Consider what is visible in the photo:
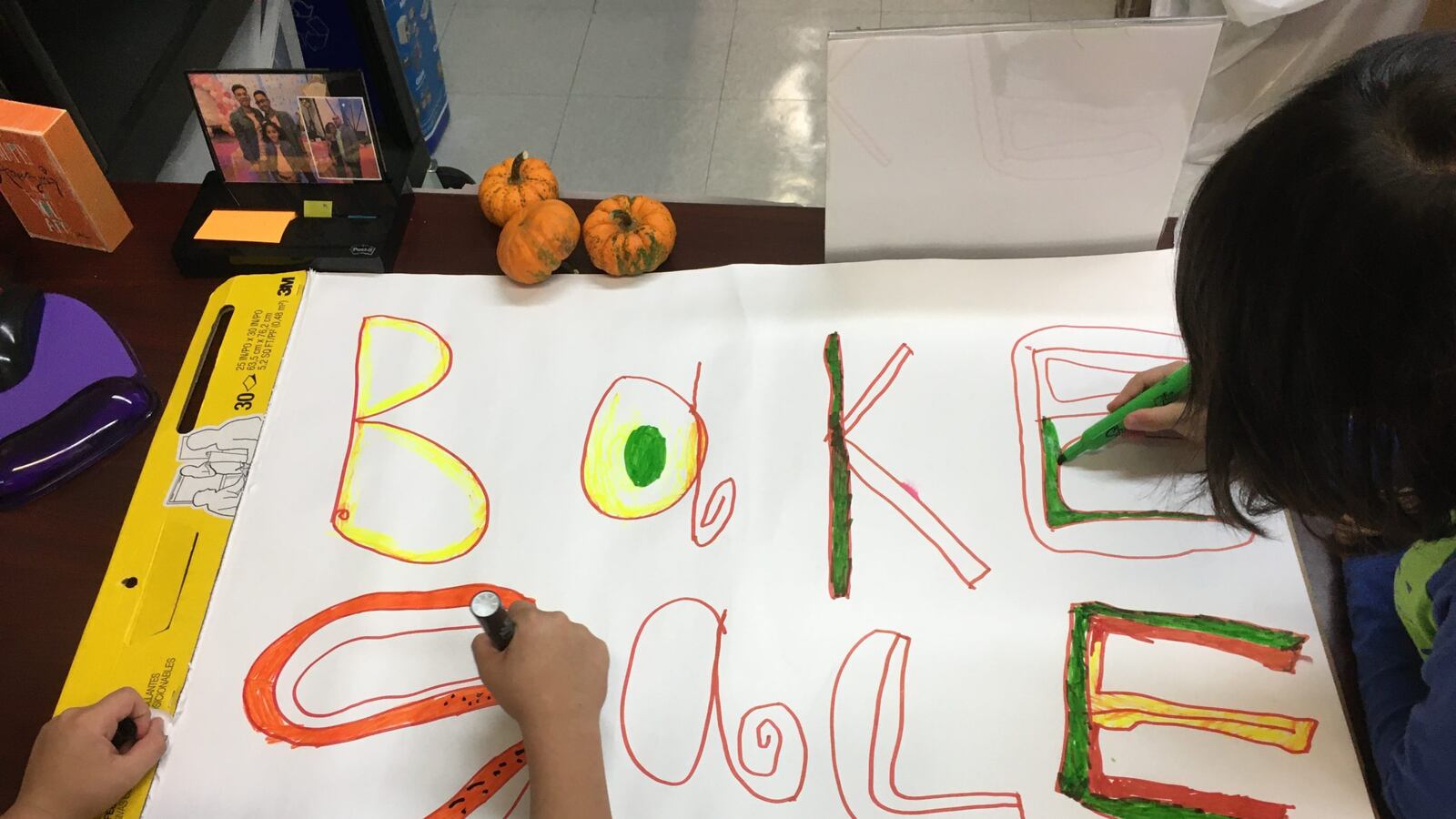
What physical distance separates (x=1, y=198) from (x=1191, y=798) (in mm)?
1264

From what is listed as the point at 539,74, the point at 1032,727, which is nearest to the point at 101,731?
the point at 1032,727

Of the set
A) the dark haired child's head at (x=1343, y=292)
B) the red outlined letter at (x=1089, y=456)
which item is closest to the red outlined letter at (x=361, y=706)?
the red outlined letter at (x=1089, y=456)

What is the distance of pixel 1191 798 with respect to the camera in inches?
25.6

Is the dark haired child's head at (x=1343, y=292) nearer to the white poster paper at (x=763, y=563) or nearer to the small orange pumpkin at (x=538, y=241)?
the white poster paper at (x=763, y=563)

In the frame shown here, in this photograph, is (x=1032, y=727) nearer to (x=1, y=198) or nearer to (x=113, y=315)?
(x=113, y=315)

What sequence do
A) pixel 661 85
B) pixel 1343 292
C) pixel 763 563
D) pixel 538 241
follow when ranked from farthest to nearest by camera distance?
pixel 661 85, pixel 538 241, pixel 763 563, pixel 1343 292

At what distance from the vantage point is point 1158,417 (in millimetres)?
800

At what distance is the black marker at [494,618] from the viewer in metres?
0.65

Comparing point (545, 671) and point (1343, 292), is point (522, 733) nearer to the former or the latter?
point (545, 671)

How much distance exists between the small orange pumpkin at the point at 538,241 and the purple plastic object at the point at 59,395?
0.34 metres

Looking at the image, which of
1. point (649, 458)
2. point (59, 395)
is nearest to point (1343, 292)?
point (649, 458)

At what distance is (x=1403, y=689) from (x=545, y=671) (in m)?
0.59

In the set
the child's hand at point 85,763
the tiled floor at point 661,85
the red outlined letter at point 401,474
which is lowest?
the child's hand at point 85,763

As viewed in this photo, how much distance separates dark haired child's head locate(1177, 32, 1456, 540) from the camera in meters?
0.52
